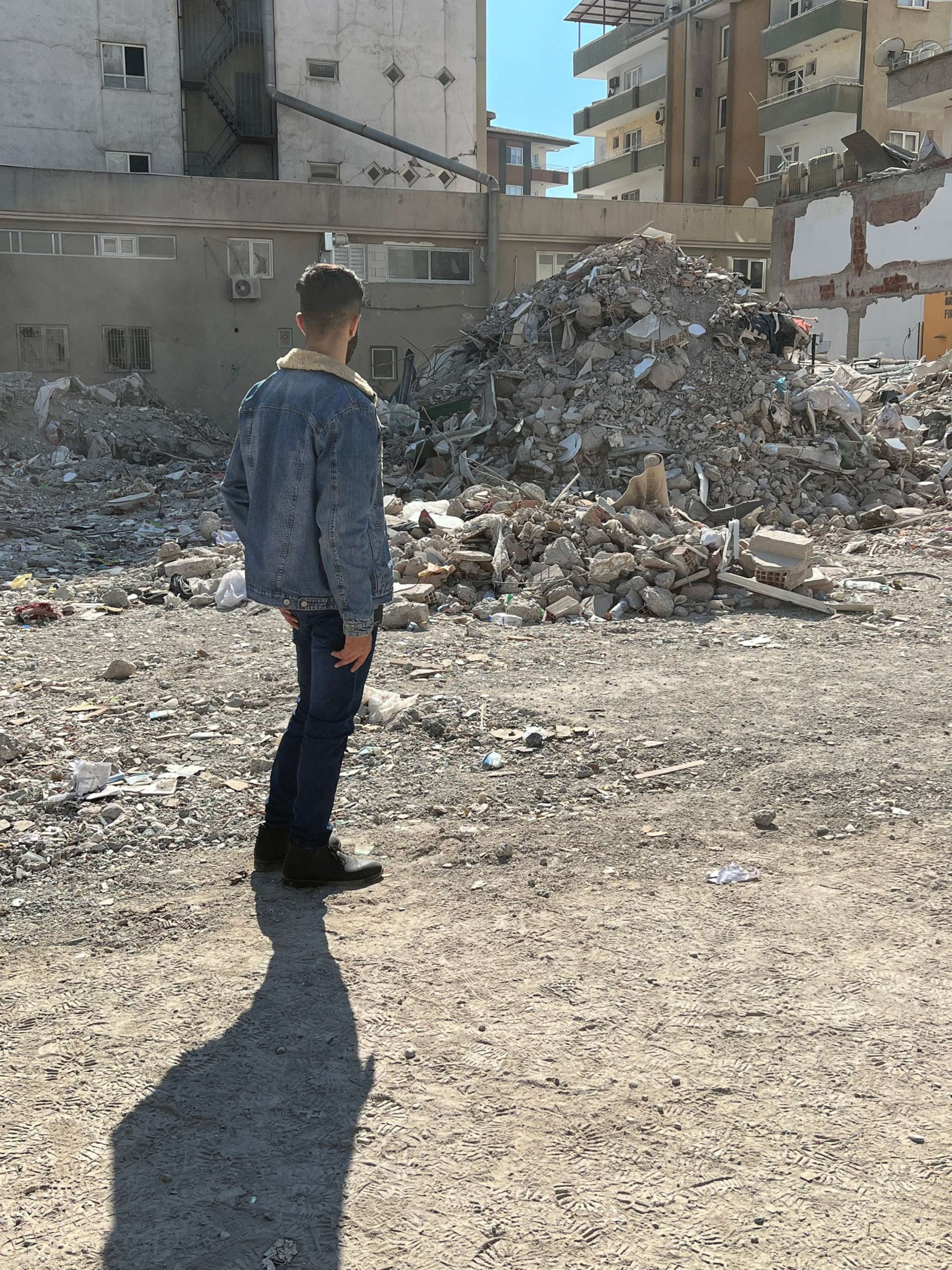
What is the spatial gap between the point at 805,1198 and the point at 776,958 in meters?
0.94

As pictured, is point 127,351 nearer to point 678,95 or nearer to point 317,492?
point 317,492

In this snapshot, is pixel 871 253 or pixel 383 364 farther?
pixel 871 253

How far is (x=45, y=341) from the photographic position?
72.2ft

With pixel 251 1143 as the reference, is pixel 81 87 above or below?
above

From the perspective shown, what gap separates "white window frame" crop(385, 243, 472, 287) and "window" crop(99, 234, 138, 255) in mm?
5587

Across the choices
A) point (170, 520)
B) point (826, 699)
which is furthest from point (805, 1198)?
point (170, 520)

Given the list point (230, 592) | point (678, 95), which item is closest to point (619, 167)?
point (678, 95)

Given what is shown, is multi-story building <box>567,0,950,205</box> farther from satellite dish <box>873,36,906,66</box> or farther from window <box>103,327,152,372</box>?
window <box>103,327,152,372</box>

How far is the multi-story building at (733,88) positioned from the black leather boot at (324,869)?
32070 mm

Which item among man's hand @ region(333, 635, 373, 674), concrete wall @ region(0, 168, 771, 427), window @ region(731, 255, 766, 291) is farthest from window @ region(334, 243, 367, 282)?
man's hand @ region(333, 635, 373, 674)

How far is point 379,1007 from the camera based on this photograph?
2660 mm

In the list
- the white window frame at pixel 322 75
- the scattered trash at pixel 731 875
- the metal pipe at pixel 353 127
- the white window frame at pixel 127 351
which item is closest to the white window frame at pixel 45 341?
the white window frame at pixel 127 351

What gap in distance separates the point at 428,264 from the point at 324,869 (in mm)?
22834

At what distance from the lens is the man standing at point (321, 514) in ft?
9.79
